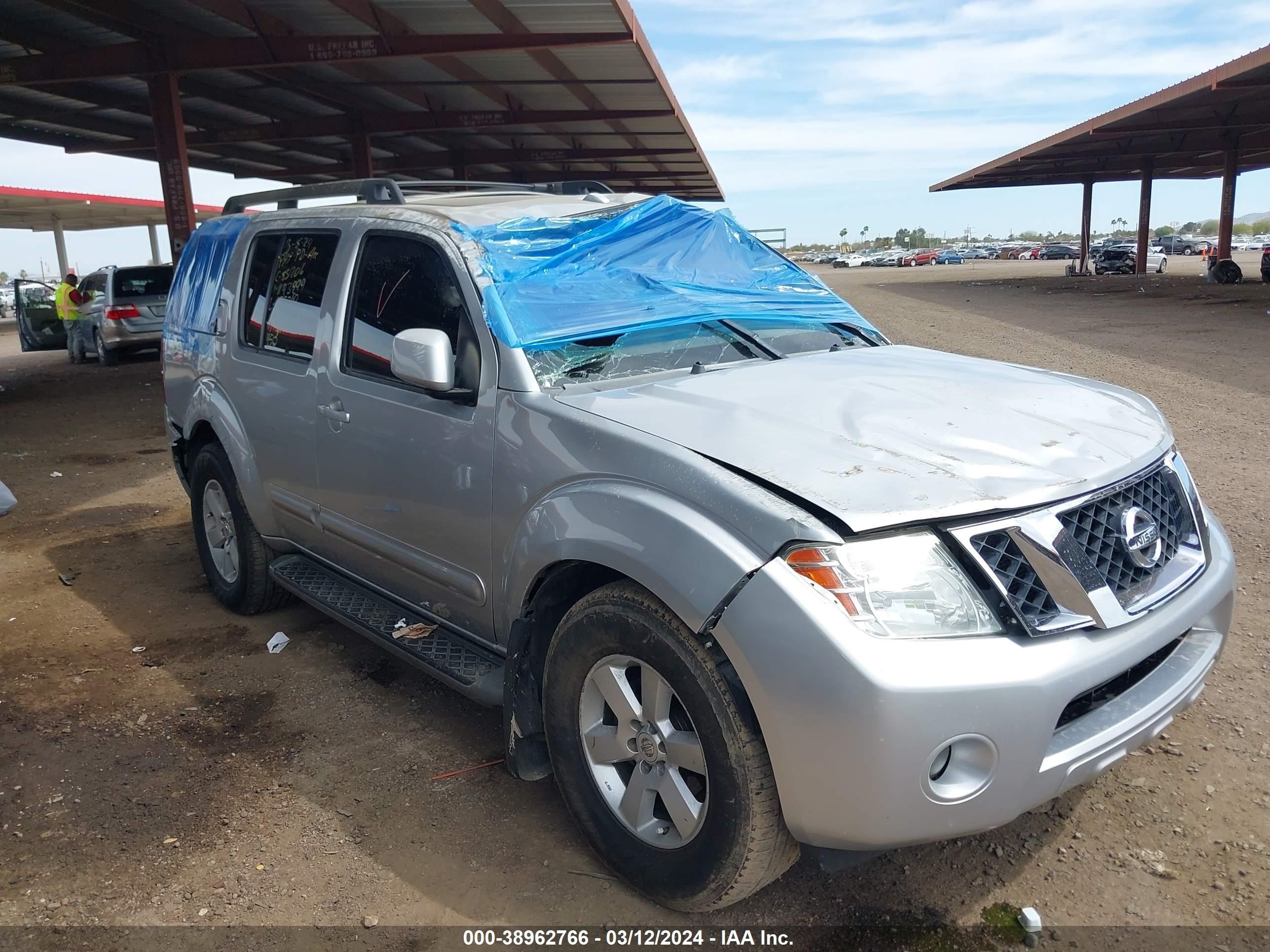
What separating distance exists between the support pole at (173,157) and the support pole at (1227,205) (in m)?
30.2

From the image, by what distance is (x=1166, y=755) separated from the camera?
129 inches

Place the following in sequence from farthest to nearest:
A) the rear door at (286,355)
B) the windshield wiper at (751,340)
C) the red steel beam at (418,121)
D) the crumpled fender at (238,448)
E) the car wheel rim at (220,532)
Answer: the red steel beam at (418,121) → the car wheel rim at (220,532) → the crumpled fender at (238,448) → the rear door at (286,355) → the windshield wiper at (751,340)

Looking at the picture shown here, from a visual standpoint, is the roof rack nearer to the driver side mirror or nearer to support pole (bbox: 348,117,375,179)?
the driver side mirror

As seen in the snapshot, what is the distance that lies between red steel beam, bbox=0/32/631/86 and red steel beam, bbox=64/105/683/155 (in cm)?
655

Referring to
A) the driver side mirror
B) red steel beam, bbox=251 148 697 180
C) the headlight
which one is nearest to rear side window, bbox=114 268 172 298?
red steel beam, bbox=251 148 697 180

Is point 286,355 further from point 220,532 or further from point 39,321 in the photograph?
point 39,321

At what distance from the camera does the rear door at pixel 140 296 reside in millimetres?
16484

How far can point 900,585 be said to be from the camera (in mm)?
2154

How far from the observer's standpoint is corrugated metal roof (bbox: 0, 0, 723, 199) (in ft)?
40.9

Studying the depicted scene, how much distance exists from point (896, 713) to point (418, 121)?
2033 cm

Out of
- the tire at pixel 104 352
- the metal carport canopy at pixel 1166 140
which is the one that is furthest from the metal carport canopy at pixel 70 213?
the metal carport canopy at pixel 1166 140

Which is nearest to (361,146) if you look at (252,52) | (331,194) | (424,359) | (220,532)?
(252,52)

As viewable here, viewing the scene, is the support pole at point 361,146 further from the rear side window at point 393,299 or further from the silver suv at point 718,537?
the rear side window at point 393,299

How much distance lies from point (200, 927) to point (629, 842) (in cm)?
120
